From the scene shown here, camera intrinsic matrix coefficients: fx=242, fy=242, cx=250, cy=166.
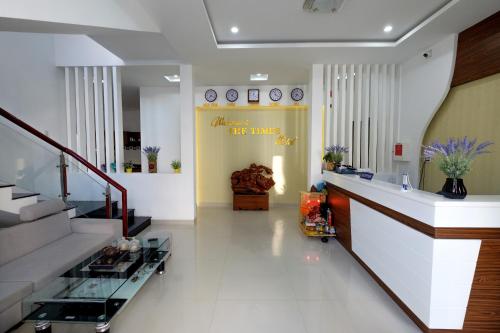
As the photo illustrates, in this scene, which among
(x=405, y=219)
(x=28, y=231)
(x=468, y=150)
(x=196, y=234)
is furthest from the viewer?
(x=196, y=234)

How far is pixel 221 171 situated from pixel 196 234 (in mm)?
2564

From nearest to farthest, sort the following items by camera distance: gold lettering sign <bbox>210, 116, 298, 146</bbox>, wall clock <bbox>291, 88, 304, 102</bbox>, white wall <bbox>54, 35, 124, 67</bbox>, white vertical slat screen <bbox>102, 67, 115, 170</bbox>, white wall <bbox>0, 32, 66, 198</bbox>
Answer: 1. white wall <bbox>0, 32, 66, 198</bbox>
2. white wall <bbox>54, 35, 124, 67</bbox>
3. white vertical slat screen <bbox>102, 67, 115, 170</bbox>
4. wall clock <bbox>291, 88, 304, 102</bbox>
5. gold lettering sign <bbox>210, 116, 298, 146</bbox>

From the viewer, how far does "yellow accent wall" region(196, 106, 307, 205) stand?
22.3ft

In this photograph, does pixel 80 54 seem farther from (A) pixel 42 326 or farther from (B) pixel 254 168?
(A) pixel 42 326

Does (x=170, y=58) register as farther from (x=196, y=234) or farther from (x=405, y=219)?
(x=405, y=219)

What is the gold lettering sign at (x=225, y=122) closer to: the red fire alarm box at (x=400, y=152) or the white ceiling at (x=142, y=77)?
the white ceiling at (x=142, y=77)

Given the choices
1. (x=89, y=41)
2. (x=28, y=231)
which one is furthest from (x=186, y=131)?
(x=28, y=231)

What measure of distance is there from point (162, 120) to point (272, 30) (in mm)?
4187

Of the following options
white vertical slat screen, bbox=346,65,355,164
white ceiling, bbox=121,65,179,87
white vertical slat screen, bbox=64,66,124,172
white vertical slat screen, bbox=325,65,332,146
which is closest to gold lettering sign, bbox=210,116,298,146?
white ceiling, bbox=121,65,179,87

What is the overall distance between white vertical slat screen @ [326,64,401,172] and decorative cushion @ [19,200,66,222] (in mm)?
4854

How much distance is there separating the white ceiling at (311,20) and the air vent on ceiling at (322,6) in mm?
120

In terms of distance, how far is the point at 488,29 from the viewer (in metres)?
3.31

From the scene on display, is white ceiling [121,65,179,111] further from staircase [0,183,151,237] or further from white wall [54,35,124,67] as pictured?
staircase [0,183,151,237]

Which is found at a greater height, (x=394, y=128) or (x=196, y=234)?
(x=394, y=128)
